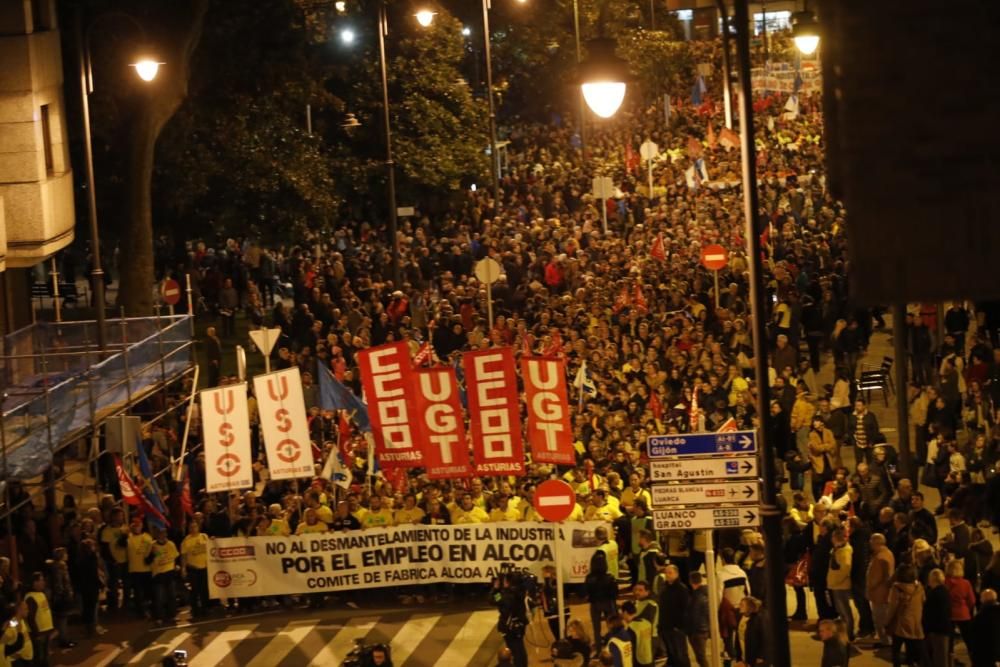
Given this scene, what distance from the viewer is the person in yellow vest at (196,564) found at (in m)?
20.8

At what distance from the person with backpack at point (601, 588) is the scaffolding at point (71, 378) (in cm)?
712

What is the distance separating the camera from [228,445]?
2114 centimetres

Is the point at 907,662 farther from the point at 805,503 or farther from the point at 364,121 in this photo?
the point at 364,121

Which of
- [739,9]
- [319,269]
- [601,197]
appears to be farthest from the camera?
[601,197]

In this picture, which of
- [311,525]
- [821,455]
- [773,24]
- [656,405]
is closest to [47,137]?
[311,525]

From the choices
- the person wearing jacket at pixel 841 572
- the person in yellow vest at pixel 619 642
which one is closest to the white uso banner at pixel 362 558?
the person wearing jacket at pixel 841 572

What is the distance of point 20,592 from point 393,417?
15.5 feet

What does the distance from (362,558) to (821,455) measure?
233 inches

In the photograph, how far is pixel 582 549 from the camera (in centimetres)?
1986

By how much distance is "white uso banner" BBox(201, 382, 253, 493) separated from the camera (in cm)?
2109

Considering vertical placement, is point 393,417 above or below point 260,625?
above

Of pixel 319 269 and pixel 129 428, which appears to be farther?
pixel 319 269

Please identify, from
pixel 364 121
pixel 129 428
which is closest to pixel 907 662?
pixel 129 428

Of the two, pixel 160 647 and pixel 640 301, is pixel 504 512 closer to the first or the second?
pixel 160 647
